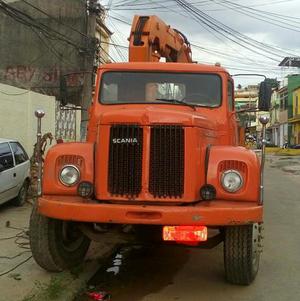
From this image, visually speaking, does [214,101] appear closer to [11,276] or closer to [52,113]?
[11,276]

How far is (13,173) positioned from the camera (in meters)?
11.9

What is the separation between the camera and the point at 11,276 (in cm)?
674

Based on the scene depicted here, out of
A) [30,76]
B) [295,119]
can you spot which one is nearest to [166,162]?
[30,76]

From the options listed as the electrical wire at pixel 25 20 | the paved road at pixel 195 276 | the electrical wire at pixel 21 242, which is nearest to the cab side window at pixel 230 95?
the paved road at pixel 195 276

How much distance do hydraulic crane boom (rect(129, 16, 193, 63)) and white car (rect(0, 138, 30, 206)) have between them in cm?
357

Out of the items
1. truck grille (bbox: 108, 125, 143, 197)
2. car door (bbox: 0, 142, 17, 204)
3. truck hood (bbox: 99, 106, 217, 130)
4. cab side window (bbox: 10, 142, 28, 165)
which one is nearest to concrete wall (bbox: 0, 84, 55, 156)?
cab side window (bbox: 10, 142, 28, 165)

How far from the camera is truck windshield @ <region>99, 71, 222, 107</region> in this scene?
24.9 feet

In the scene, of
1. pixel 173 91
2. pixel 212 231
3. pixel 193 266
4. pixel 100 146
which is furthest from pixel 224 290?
pixel 173 91

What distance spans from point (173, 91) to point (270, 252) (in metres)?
2.83

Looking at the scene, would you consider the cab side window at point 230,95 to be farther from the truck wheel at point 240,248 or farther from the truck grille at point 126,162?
the truck grille at point 126,162

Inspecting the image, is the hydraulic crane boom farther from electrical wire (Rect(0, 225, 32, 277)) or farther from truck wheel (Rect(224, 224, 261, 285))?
truck wheel (Rect(224, 224, 261, 285))

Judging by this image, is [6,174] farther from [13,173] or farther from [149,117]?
[149,117]

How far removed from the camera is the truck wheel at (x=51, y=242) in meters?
6.74

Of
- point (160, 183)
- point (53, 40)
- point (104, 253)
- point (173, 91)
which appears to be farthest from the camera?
point (53, 40)
